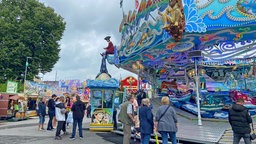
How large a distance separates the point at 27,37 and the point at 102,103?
1889 cm

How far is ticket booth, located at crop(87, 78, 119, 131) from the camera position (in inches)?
487

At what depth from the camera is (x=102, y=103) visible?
1284 centimetres

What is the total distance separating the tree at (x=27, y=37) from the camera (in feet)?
87.7

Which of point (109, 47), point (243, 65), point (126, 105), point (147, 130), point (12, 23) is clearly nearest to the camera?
point (147, 130)

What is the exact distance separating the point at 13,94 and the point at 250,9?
20382mm

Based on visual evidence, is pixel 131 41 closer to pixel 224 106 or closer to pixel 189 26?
pixel 189 26

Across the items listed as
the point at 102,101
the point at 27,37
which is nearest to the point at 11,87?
the point at 27,37

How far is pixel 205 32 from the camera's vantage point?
33.0 ft

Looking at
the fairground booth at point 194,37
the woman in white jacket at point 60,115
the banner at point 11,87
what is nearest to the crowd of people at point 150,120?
the woman in white jacket at point 60,115

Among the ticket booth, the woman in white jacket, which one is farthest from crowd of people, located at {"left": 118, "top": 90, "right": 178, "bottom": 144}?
the ticket booth

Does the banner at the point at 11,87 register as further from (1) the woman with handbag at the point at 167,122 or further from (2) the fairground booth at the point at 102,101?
(1) the woman with handbag at the point at 167,122

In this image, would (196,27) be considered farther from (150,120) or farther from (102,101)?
(102,101)

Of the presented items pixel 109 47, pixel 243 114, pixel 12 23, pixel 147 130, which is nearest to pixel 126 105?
pixel 147 130

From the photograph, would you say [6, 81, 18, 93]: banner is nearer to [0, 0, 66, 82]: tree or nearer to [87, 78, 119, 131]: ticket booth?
[0, 0, 66, 82]: tree
